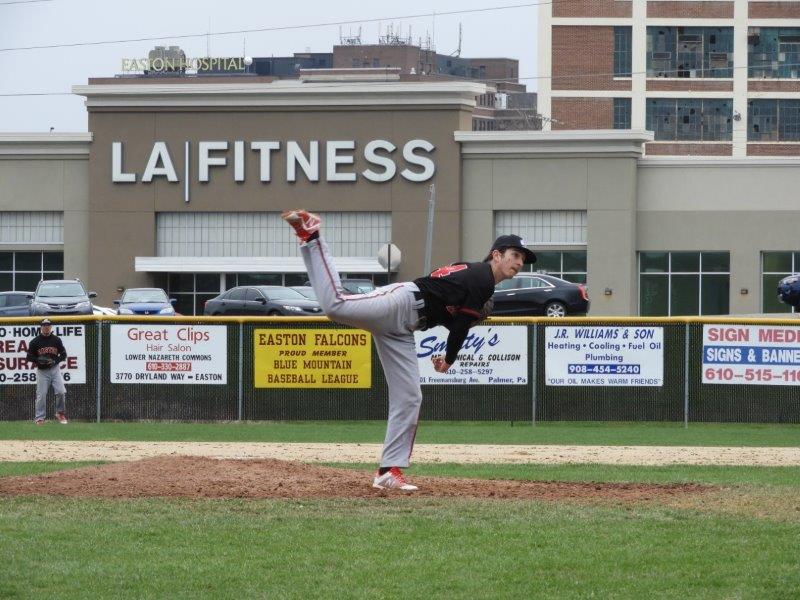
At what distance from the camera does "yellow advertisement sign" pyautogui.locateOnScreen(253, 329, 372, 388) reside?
24.3 m

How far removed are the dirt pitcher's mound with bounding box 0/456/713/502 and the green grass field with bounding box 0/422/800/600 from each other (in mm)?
417

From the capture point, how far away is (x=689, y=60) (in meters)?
78.6

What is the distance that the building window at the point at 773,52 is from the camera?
257 feet

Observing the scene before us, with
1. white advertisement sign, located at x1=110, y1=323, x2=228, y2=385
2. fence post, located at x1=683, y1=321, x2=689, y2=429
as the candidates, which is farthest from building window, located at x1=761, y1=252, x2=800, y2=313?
white advertisement sign, located at x1=110, y1=323, x2=228, y2=385

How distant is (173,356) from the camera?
24.6 meters

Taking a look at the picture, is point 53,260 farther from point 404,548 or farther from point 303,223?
point 404,548

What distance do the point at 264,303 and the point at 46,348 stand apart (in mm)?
18189

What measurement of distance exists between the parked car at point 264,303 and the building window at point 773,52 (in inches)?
1771

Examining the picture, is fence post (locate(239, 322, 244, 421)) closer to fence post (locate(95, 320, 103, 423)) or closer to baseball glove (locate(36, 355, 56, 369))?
fence post (locate(95, 320, 103, 423))

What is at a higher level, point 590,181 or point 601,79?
point 601,79

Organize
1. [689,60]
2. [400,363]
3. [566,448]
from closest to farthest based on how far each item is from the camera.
→ [400,363]
[566,448]
[689,60]

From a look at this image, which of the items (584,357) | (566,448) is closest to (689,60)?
(584,357)

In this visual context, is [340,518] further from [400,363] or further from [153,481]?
[153,481]

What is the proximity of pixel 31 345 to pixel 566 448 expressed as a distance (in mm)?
9677
